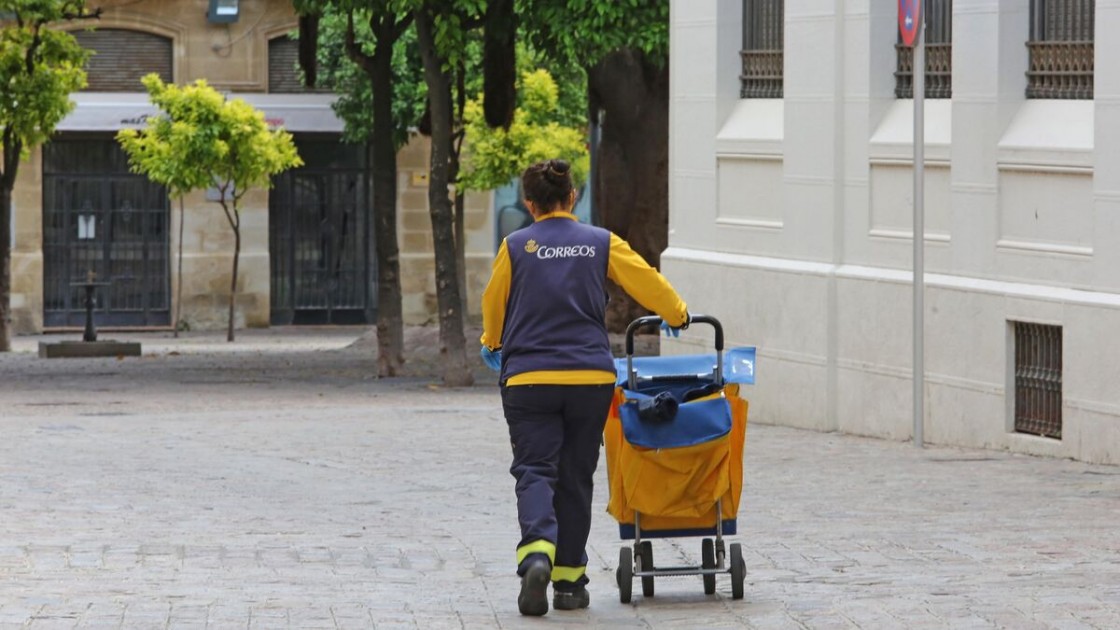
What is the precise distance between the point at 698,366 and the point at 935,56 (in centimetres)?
719

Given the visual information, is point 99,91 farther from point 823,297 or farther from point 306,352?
point 823,297

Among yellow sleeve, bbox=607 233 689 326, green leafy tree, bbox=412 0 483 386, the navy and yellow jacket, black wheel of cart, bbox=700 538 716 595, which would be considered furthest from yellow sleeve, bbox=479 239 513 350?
green leafy tree, bbox=412 0 483 386

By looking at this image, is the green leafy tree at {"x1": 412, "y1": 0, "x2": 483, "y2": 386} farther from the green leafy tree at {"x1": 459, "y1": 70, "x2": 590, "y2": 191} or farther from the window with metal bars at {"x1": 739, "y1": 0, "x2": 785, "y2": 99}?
the green leafy tree at {"x1": 459, "y1": 70, "x2": 590, "y2": 191}

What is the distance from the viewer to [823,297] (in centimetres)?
1517

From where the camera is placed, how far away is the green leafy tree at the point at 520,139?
111 ft

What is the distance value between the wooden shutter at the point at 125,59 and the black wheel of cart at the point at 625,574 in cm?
3054

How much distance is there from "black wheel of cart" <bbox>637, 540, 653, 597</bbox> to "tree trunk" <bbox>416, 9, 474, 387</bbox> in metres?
14.2

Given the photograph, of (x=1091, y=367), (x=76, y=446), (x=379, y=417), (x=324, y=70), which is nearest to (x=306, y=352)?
(x=324, y=70)

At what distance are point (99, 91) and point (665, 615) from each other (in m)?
30.9

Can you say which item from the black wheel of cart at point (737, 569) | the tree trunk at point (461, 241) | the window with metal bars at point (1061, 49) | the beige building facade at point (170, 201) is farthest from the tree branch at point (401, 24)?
the black wheel of cart at point (737, 569)

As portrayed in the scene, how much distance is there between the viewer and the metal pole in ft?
44.2

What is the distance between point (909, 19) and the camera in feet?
43.9

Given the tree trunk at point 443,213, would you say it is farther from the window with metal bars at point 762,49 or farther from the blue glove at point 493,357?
the blue glove at point 493,357

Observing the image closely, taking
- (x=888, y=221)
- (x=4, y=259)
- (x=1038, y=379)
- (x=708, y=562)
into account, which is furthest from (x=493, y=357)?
(x=4, y=259)
